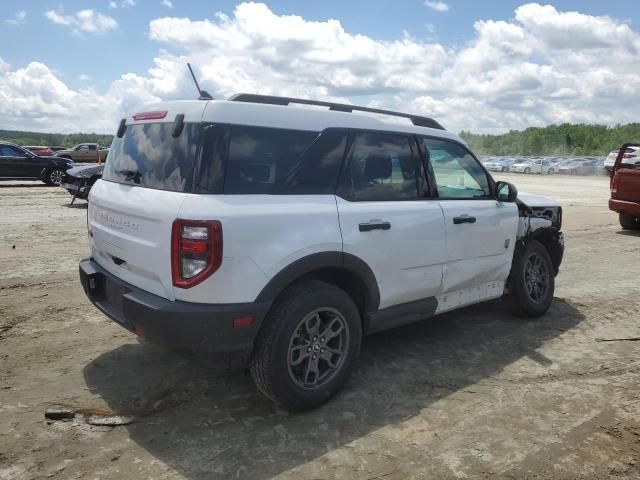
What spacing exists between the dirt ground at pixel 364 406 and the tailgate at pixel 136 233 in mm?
853

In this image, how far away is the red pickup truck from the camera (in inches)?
424

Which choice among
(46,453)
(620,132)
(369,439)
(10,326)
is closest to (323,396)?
(369,439)

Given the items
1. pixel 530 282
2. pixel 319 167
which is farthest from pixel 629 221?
pixel 319 167

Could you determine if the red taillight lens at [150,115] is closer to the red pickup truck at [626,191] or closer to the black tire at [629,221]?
the red pickup truck at [626,191]

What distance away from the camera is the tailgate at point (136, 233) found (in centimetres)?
301

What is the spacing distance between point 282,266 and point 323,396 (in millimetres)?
966

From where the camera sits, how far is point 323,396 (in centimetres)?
346

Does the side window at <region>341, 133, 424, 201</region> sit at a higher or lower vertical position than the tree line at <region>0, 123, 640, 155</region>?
lower

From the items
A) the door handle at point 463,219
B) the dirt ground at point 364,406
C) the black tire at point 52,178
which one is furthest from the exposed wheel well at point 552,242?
the black tire at point 52,178

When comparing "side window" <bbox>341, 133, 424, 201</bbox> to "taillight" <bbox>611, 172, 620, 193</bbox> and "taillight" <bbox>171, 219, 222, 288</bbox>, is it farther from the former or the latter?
"taillight" <bbox>611, 172, 620, 193</bbox>

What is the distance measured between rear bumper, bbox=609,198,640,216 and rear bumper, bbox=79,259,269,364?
10234 millimetres

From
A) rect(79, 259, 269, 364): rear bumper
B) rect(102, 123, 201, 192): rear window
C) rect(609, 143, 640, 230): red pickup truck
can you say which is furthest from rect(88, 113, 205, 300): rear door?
rect(609, 143, 640, 230): red pickup truck

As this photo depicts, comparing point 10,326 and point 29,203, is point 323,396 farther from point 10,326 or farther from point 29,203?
point 29,203

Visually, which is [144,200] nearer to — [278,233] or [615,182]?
[278,233]
